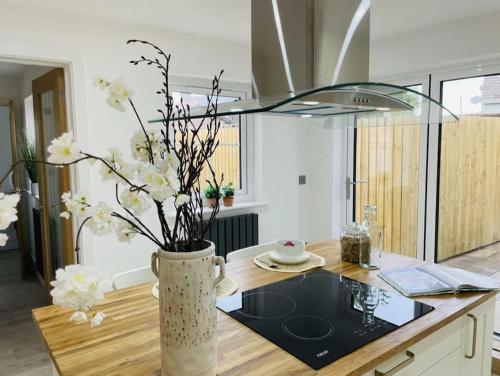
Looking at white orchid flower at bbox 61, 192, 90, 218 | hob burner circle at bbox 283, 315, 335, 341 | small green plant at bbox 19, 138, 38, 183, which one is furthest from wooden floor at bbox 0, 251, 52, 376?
white orchid flower at bbox 61, 192, 90, 218

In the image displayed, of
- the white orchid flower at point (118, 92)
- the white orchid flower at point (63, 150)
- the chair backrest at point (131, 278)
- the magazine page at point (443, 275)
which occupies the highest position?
the white orchid flower at point (118, 92)

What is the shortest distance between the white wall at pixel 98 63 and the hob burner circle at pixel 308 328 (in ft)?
6.45

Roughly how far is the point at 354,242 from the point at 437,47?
194 cm

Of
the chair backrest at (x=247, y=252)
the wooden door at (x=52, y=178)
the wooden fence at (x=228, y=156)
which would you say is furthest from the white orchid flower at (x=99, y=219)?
the wooden fence at (x=228, y=156)

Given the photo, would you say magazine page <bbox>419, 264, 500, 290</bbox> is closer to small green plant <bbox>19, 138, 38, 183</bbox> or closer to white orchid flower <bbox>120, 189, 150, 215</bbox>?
white orchid flower <bbox>120, 189, 150, 215</bbox>

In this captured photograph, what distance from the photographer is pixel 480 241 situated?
299cm

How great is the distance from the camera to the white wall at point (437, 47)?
2.72 meters

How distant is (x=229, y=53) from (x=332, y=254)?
2.14 m

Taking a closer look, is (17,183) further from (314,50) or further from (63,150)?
(63,150)

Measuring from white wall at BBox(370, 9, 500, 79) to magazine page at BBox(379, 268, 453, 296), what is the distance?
1.81 metres

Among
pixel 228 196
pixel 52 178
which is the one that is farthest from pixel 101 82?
pixel 52 178

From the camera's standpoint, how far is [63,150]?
871 mm

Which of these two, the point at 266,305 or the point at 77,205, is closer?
the point at 77,205

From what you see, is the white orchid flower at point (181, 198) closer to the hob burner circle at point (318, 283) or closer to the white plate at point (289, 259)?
the hob burner circle at point (318, 283)
